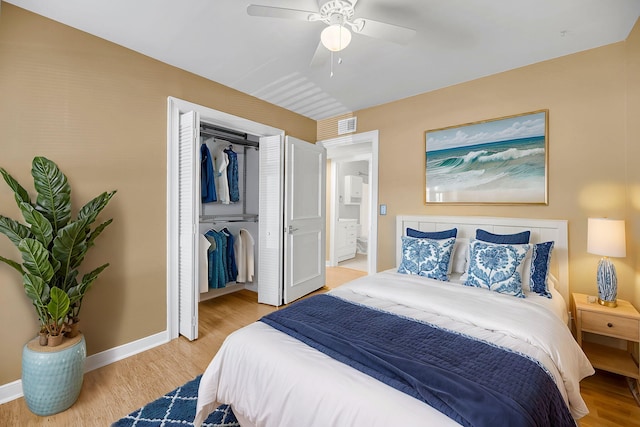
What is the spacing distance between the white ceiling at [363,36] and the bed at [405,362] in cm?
179

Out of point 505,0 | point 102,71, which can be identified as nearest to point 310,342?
point 505,0

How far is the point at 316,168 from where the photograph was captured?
4.03 meters

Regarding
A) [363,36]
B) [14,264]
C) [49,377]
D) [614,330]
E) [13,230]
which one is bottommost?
[49,377]

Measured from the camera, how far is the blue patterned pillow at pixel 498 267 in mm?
2080

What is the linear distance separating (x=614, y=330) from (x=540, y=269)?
0.56m

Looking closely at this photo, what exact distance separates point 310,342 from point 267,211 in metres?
2.36

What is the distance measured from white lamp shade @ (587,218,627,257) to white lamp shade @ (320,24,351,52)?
2.20 metres

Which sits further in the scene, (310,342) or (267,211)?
(267,211)

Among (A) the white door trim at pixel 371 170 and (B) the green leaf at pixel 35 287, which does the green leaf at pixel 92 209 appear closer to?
(B) the green leaf at pixel 35 287

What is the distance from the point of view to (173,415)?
1.73 m

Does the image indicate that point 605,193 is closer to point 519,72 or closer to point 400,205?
point 519,72

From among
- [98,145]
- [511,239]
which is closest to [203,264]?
[98,145]

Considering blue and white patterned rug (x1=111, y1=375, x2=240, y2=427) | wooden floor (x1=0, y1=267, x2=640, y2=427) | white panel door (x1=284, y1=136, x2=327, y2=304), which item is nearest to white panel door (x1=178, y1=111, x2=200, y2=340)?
wooden floor (x1=0, y1=267, x2=640, y2=427)

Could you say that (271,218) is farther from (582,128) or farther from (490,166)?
(582,128)
